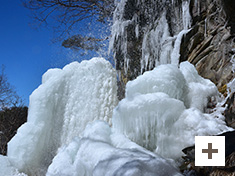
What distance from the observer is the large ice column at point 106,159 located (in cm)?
100

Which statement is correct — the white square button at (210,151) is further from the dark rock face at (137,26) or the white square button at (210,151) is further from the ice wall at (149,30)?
the dark rock face at (137,26)

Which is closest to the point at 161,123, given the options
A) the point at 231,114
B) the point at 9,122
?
the point at 231,114

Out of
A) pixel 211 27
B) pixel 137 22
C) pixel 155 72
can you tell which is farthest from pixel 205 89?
pixel 137 22

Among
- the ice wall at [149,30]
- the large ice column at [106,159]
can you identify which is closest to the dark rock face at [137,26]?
the ice wall at [149,30]

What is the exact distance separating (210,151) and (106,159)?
66cm

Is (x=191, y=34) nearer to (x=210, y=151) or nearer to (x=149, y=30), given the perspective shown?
(x=149, y=30)

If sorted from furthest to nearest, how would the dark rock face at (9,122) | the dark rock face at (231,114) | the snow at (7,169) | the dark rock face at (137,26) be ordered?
the dark rock face at (9,122) < the dark rock face at (137,26) < the snow at (7,169) < the dark rock face at (231,114)

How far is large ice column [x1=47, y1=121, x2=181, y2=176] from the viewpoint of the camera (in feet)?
3.30

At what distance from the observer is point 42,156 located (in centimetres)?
263

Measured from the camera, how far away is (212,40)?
3018 millimetres

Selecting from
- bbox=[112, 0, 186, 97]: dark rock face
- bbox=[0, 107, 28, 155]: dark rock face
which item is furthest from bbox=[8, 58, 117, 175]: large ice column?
bbox=[0, 107, 28, 155]: dark rock face

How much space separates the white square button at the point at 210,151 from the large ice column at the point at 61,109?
5.66 ft

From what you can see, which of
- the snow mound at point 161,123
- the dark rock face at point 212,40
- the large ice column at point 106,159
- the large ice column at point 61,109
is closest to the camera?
the large ice column at point 106,159

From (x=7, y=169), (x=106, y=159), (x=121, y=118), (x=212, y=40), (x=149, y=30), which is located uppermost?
(x=149, y=30)
